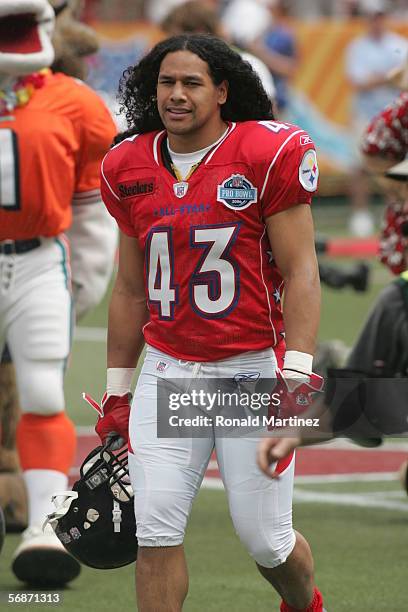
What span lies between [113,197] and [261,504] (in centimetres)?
108

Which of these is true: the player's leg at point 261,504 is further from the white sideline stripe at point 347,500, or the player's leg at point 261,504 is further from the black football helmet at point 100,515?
the white sideline stripe at point 347,500

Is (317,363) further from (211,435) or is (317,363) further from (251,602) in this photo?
(211,435)

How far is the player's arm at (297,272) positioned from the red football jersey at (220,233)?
5 cm

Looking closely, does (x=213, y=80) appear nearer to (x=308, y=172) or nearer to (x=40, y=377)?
(x=308, y=172)

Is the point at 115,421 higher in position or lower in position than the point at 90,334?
higher

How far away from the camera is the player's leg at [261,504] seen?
5102 millimetres

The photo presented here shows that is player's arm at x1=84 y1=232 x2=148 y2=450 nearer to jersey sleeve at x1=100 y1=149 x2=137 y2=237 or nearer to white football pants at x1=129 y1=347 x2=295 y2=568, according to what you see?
jersey sleeve at x1=100 y1=149 x2=137 y2=237

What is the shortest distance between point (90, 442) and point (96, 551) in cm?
388

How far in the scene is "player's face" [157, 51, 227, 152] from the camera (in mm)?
5152

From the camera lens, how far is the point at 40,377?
261 inches

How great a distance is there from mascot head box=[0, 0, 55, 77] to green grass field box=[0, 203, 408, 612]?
6.57ft

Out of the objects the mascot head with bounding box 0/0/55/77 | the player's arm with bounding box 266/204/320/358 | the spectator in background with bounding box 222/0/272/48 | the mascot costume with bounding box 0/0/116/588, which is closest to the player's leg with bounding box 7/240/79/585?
the mascot costume with bounding box 0/0/116/588

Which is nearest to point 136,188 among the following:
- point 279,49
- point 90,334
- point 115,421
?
point 115,421

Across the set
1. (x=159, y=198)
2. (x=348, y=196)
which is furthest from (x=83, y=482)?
(x=348, y=196)
